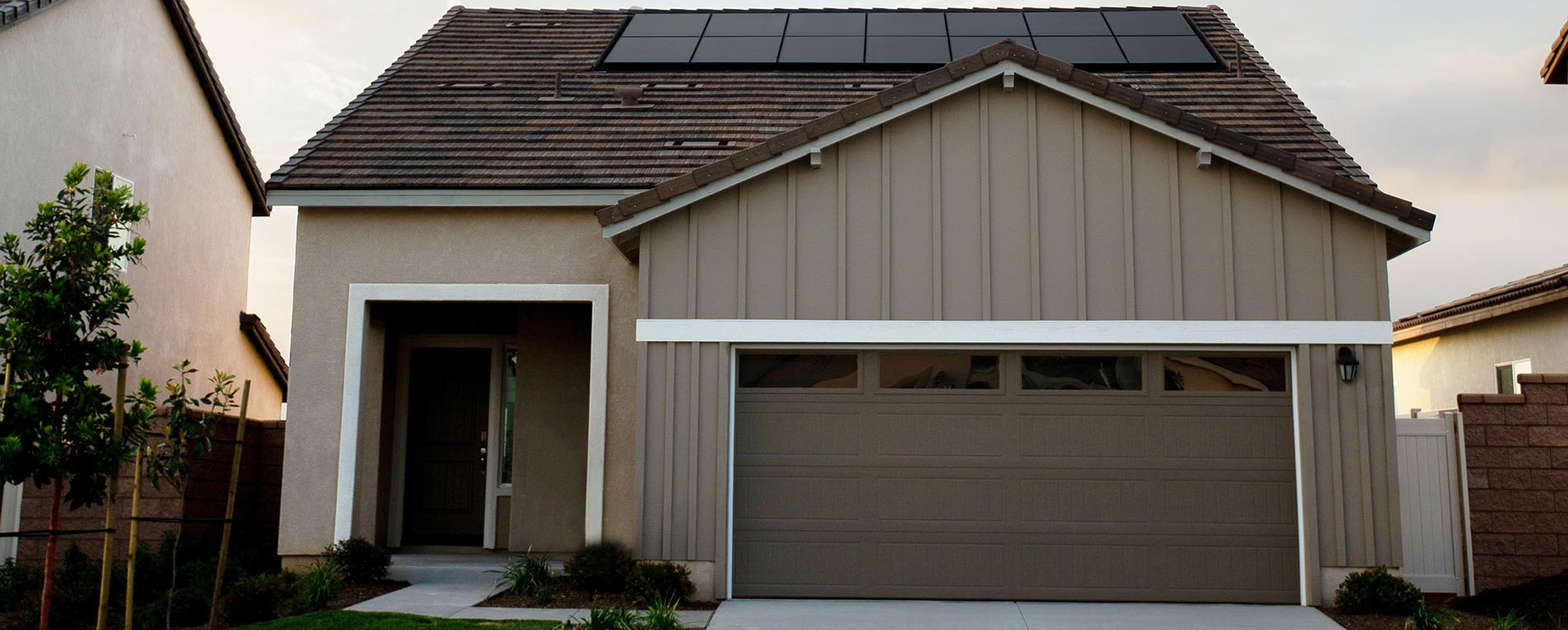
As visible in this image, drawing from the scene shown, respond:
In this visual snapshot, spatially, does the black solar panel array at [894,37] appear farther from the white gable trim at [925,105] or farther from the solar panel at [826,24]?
the white gable trim at [925,105]

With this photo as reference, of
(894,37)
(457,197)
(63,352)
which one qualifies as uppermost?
(894,37)

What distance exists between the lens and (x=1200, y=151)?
32.2 feet

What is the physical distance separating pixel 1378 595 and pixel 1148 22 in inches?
355

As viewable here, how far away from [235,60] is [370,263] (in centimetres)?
890

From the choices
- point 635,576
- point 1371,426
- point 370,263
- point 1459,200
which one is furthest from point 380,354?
point 1459,200

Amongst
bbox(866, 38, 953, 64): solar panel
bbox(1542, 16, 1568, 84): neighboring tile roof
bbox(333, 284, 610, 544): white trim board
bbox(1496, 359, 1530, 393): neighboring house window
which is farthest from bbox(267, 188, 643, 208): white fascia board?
bbox(1496, 359, 1530, 393): neighboring house window

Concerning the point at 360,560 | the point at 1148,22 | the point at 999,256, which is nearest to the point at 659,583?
the point at 360,560

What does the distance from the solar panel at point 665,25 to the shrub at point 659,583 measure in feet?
27.0

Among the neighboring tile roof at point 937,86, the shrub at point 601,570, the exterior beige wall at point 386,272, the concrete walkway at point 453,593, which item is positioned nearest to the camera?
the concrete walkway at point 453,593

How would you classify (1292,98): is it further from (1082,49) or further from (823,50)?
(823,50)

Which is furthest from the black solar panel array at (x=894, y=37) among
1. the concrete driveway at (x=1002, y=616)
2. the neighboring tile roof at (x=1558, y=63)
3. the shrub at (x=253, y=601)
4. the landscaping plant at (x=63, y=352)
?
the shrub at (x=253, y=601)

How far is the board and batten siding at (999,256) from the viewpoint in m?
9.81

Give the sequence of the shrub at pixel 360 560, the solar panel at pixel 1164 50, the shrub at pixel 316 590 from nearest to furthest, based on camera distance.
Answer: the shrub at pixel 316 590
the shrub at pixel 360 560
the solar panel at pixel 1164 50

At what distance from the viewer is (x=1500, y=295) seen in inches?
559
